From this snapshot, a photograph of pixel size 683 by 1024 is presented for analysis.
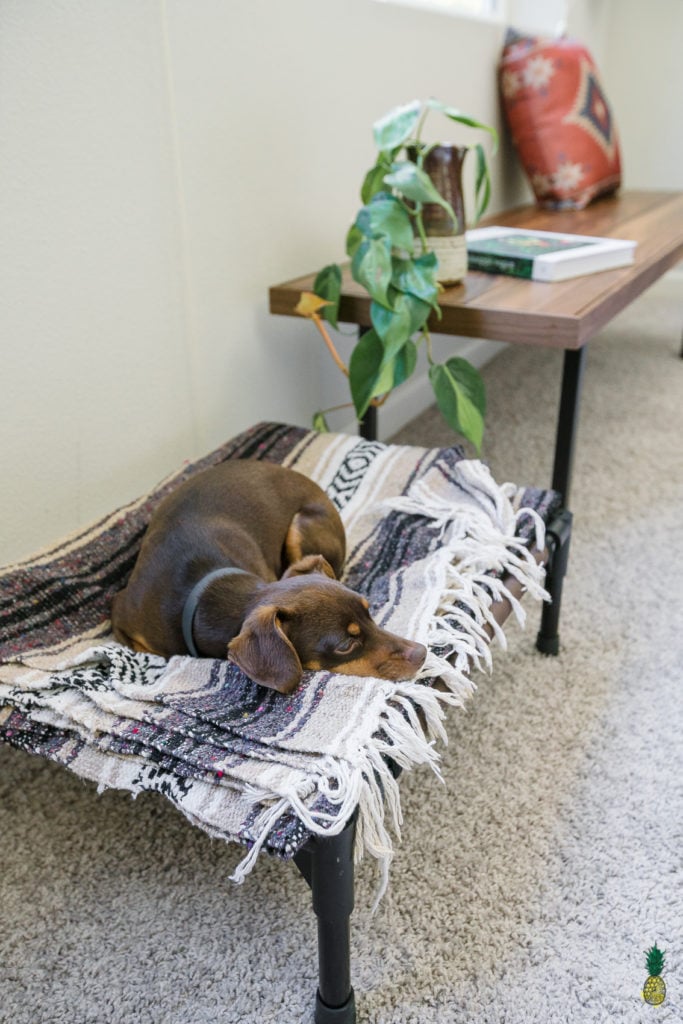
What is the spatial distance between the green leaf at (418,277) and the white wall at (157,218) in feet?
1.32

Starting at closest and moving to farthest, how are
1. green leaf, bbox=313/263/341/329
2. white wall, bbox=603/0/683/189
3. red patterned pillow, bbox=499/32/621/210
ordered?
green leaf, bbox=313/263/341/329
red patterned pillow, bbox=499/32/621/210
white wall, bbox=603/0/683/189

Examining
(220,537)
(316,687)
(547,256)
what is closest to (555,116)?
(547,256)

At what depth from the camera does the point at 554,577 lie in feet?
5.05

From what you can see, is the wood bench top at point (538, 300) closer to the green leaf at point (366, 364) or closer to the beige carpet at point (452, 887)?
the green leaf at point (366, 364)

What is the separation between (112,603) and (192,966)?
1.82 ft

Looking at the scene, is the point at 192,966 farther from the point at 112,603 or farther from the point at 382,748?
the point at 112,603

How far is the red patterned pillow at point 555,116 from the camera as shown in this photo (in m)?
2.89

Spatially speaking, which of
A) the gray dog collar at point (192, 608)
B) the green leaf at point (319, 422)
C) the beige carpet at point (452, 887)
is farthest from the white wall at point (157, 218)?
the beige carpet at point (452, 887)

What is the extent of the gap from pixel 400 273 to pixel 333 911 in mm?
1204

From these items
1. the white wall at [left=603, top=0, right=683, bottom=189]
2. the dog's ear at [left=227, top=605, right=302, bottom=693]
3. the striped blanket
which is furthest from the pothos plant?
the white wall at [left=603, top=0, right=683, bottom=189]

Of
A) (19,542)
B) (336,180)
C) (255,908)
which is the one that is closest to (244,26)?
(336,180)

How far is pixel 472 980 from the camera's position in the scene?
3.49 feet

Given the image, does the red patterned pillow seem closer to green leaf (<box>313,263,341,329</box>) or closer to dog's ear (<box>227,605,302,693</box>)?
green leaf (<box>313,263,341,329</box>)

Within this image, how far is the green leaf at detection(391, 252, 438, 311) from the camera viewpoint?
1.69 meters
